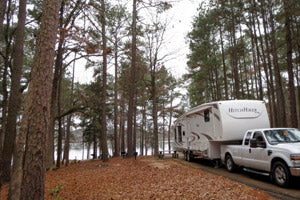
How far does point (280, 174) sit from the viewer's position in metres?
6.69

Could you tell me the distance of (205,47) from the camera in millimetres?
21281

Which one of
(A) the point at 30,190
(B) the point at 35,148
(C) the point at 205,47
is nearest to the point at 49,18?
(B) the point at 35,148

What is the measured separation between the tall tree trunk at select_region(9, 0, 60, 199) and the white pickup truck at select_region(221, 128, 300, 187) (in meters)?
6.81

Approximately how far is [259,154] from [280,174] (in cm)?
105

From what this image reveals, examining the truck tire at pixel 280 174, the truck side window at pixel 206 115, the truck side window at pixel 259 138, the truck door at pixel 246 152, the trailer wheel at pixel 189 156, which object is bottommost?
the trailer wheel at pixel 189 156

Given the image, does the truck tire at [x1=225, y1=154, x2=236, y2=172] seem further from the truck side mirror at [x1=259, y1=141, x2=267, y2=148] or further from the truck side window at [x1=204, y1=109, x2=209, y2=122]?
the truck side mirror at [x1=259, y1=141, x2=267, y2=148]

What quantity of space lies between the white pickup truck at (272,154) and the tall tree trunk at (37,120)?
6812 millimetres

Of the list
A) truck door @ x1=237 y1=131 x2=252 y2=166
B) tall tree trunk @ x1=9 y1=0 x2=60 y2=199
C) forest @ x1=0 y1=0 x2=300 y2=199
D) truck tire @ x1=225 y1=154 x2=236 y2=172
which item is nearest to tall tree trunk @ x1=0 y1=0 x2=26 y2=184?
forest @ x1=0 y1=0 x2=300 y2=199

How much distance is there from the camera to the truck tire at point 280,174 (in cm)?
633

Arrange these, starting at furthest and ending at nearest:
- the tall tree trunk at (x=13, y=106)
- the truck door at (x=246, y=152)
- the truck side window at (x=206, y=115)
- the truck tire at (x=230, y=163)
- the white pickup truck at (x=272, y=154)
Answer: the truck side window at (x=206, y=115) < the tall tree trunk at (x=13, y=106) < the truck tire at (x=230, y=163) < the truck door at (x=246, y=152) < the white pickup truck at (x=272, y=154)

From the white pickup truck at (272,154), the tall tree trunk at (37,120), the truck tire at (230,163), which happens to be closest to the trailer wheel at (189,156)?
the truck tire at (230,163)

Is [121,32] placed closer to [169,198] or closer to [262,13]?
[262,13]

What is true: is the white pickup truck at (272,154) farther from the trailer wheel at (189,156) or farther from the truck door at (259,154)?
the trailer wheel at (189,156)

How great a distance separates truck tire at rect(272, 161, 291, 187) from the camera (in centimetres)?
633
